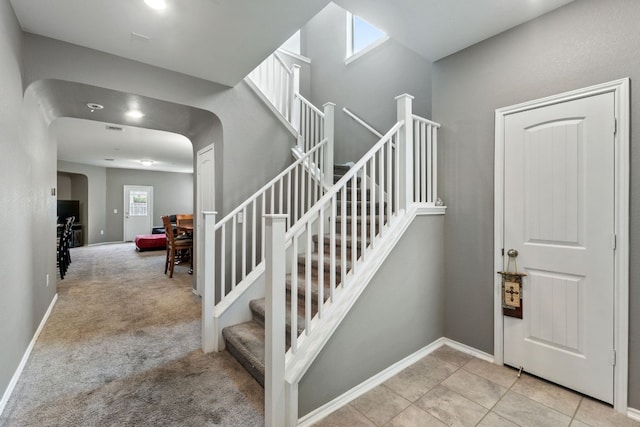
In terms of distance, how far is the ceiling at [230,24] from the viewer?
77.5 inches

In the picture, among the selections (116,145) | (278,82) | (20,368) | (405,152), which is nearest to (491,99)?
(405,152)

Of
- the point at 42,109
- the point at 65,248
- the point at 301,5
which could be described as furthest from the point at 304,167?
the point at 65,248

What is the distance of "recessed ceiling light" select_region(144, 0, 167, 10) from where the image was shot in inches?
74.9

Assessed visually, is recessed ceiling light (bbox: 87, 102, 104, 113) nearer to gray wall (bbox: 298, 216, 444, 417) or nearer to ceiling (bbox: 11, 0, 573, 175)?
ceiling (bbox: 11, 0, 573, 175)

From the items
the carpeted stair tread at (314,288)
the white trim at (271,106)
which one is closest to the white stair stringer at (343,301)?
the carpeted stair tread at (314,288)

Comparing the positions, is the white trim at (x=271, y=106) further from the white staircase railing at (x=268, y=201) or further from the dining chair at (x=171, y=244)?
the dining chair at (x=171, y=244)

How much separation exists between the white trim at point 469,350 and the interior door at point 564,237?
0.44ft

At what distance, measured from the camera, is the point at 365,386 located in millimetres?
1996

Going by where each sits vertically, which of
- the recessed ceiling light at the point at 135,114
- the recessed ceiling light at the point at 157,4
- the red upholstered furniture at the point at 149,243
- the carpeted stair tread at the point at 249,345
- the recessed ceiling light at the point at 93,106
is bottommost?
the carpeted stair tread at the point at 249,345

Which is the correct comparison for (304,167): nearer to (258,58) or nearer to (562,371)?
(258,58)

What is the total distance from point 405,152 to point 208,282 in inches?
81.0

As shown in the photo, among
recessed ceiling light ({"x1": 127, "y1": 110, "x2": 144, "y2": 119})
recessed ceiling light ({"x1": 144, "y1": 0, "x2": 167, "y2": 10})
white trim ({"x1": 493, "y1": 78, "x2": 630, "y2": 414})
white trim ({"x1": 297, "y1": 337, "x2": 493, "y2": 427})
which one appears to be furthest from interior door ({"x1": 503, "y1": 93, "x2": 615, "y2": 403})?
recessed ceiling light ({"x1": 127, "y1": 110, "x2": 144, "y2": 119})

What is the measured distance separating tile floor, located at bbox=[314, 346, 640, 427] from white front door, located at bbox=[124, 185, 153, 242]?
10.7m

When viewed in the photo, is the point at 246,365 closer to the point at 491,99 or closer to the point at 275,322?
the point at 275,322
